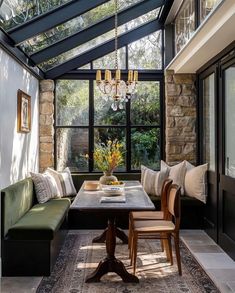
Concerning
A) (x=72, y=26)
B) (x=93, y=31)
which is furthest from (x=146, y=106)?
(x=72, y=26)

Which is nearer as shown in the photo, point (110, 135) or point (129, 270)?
point (129, 270)

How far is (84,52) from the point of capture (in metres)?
6.28

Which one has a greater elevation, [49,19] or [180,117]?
[49,19]

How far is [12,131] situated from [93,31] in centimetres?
203

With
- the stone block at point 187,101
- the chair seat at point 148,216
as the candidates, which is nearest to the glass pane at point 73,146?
the stone block at point 187,101

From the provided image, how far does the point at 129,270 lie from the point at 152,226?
1.68 ft

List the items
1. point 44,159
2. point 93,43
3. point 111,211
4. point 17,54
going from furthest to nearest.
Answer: point 44,159
point 93,43
point 17,54
point 111,211

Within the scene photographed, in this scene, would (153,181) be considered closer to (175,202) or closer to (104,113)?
(104,113)

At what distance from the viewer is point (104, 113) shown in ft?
21.6

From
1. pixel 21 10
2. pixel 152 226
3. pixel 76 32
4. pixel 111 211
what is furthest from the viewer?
pixel 76 32

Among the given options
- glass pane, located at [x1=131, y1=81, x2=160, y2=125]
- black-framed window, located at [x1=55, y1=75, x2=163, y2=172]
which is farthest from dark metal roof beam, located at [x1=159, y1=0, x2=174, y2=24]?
glass pane, located at [x1=131, y1=81, x2=160, y2=125]

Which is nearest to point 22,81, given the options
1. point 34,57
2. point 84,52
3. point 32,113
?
point 34,57

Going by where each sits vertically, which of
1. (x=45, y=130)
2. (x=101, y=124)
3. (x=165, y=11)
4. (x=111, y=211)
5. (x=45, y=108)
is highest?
(x=165, y=11)

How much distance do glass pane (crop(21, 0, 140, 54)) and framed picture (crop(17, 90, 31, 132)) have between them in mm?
630
